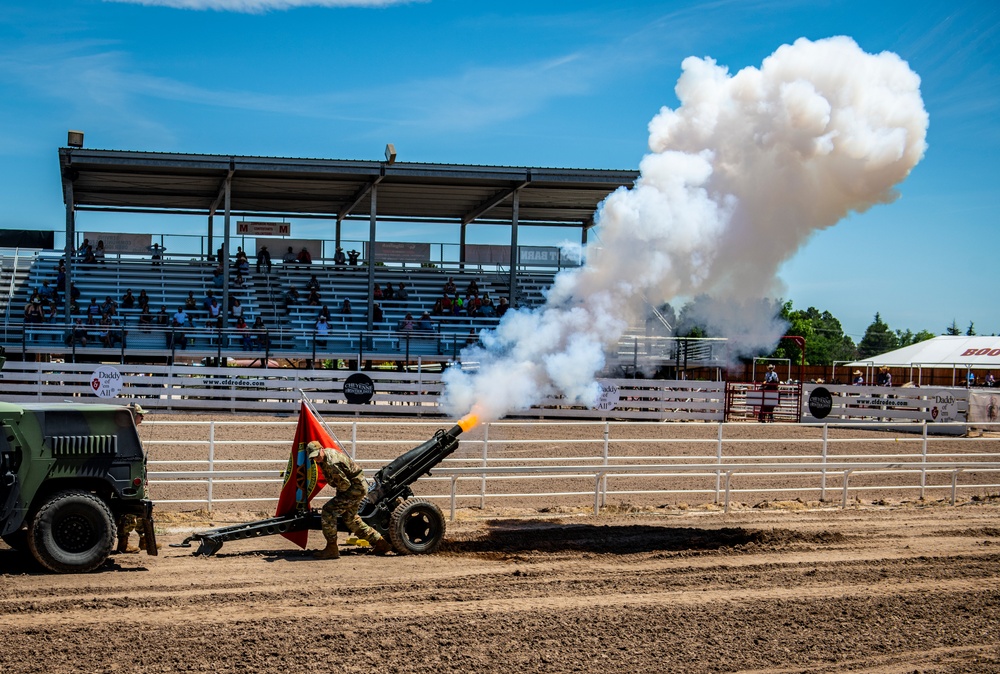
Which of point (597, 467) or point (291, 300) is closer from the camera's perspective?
point (597, 467)

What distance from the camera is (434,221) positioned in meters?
40.8

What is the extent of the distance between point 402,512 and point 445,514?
2946mm

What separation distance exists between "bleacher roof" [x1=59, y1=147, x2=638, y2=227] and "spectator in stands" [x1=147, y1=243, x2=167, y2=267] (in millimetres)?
1812

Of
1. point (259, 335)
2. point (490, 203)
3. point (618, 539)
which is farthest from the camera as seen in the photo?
point (490, 203)

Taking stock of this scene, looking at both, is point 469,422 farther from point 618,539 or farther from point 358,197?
point 358,197

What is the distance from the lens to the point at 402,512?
1101cm

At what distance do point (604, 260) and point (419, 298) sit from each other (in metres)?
22.7

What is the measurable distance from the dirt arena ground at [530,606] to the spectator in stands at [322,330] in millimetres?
17084

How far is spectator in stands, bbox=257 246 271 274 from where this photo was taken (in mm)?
36812

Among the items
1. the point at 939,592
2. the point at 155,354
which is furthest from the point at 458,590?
the point at 155,354

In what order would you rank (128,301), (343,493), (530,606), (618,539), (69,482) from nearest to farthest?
(530,606) → (69,482) → (343,493) → (618,539) → (128,301)

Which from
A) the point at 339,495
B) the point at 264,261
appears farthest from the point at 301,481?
the point at 264,261

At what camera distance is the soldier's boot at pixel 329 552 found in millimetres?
10734

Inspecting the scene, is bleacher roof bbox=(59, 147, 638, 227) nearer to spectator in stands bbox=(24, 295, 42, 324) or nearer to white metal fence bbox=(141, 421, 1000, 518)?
spectator in stands bbox=(24, 295, 42, 324)
